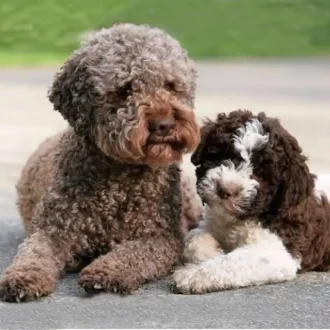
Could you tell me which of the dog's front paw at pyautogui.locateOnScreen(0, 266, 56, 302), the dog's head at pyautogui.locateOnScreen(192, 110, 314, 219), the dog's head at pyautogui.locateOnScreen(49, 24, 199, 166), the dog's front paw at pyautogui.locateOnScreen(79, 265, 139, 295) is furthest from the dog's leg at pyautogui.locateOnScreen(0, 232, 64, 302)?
the dog's head at pyautogui.locateOnScreen(192, 110, 314, 219)

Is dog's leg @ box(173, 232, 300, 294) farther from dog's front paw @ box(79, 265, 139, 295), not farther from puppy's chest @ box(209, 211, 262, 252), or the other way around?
dog's front paw @ box(79, 265, 139, 295)

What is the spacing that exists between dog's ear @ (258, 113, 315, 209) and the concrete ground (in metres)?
0.52

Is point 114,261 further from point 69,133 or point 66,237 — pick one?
point 69,133

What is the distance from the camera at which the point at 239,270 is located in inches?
222

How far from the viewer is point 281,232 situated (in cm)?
587

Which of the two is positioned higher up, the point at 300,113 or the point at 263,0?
the point at 263,0

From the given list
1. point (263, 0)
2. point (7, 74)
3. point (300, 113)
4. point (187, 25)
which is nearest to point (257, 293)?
point (300, 113)

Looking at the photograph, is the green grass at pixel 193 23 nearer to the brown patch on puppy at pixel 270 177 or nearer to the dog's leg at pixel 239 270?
the brown patch on puppy at pixel 270 177

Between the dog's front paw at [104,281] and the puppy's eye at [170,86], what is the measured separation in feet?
3.81

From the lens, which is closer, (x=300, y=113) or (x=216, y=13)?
(x=300, y=113)

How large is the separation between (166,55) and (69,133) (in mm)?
1019

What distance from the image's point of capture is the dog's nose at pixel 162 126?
18.4 feet

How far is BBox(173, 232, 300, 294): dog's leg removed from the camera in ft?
18.4

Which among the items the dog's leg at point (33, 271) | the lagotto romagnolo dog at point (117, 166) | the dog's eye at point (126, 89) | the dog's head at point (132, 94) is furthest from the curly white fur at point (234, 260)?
the dog's eye at point (126, 89)
